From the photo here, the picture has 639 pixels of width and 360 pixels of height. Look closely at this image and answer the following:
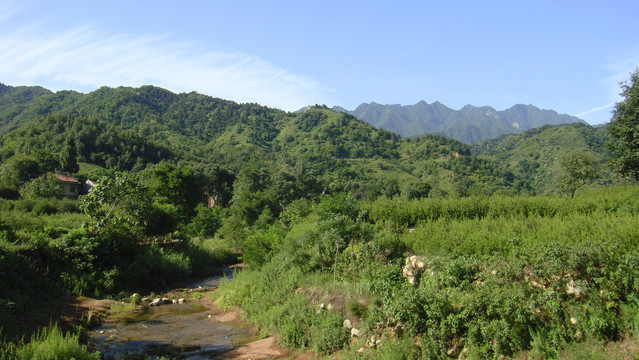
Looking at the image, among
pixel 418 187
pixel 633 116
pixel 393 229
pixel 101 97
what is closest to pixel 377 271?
pixel 393 229

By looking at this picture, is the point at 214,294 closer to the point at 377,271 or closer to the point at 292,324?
the point at 292,324

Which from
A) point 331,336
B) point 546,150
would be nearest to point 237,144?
point 546,150

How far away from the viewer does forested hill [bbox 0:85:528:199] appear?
79.4 meters

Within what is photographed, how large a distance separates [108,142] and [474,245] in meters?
91.3

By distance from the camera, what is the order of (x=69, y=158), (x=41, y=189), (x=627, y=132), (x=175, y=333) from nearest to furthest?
(x=175, y=333), (x=627, y=132), (x=41, y=189), (x=69, y=158)

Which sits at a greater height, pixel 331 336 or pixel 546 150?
pixel 546 150

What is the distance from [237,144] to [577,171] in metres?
124

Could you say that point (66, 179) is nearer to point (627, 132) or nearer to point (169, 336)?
point (169, 336)

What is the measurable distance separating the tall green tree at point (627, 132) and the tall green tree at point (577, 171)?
35.2 feet

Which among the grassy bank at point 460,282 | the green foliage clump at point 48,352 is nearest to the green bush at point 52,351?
the green foliage clump at point 48,352

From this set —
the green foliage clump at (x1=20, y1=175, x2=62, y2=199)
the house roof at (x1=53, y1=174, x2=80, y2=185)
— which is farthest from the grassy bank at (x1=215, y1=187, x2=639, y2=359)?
the house roof at (x1=53, y1=174, x2=80, y2=185)

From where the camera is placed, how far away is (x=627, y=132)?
19.7 meters

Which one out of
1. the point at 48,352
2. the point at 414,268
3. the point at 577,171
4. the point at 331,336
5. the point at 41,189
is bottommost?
the point at 331,336

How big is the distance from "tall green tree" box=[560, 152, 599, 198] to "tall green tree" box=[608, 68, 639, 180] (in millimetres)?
10718
